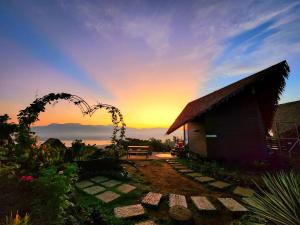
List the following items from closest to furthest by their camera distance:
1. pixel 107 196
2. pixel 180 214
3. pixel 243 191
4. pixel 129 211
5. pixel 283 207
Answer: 1. pixel 283 207
2. pixel 180 214
3. pixel 129 211
4. pixel 107 196
5. pixel 243 191

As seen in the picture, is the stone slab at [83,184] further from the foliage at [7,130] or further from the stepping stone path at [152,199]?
the foliage at [7,130]

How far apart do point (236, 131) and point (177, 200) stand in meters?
7.61

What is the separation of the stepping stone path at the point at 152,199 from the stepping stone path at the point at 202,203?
3.62 feet

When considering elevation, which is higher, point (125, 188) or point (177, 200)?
point (125, 188)

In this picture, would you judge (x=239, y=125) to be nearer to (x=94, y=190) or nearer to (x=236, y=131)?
(x=236, y=131)

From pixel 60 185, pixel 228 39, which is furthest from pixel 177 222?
pixel 228 39

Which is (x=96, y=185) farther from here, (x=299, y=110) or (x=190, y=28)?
(x=299, y=110)

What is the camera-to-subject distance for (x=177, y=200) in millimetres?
5613

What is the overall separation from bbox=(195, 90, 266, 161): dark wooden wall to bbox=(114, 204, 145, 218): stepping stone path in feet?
Answer: 24.2

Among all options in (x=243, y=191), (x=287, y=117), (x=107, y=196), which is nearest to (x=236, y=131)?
(x=243, y=191)

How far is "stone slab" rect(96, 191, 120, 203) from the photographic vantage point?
5607 mm

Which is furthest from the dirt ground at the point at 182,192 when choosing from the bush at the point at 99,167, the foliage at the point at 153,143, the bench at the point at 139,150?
the foliage at the point at 153,143

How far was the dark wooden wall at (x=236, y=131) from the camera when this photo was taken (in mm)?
11203

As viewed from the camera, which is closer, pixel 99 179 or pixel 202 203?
pixel 202 203
